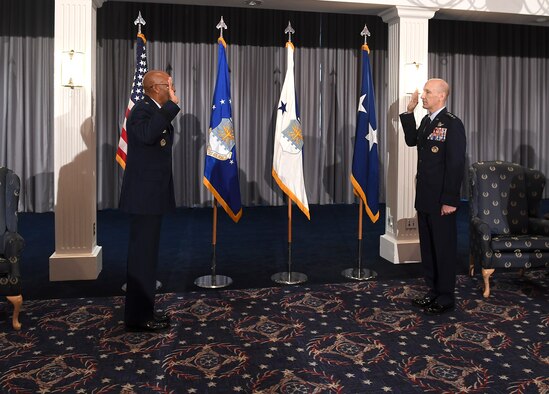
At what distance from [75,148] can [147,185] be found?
1712 millimetres

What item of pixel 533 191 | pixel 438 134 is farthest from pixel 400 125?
pixel 438 134

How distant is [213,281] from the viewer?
15.8 feet

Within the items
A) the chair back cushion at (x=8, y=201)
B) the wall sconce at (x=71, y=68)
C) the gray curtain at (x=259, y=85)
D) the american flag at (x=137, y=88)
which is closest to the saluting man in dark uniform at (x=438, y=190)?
the american flag at (x=137, y=88)

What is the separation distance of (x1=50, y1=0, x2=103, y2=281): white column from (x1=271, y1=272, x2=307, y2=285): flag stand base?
5.12 ft

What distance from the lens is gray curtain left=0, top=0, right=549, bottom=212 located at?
8.62 meters

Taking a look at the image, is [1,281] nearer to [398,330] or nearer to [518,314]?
[398,330]

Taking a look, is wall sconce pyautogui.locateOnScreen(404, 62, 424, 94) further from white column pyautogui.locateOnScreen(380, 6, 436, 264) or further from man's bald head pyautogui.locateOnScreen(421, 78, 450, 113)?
man's bald head pyautogui.locateOnScreen(421, 78, 450, 113)

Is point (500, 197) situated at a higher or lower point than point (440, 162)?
lower

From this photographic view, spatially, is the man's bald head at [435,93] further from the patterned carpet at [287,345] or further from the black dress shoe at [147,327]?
the black dress shoe at [147,327]

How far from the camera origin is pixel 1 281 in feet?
12.0

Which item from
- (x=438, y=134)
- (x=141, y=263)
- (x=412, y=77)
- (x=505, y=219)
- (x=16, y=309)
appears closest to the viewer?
(x=141, y=263)

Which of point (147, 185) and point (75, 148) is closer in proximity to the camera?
point (147, 185)

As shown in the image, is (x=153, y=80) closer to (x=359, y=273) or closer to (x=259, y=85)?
(x=359, y=273)

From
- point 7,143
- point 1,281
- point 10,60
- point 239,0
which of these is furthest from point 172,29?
point 1,281
